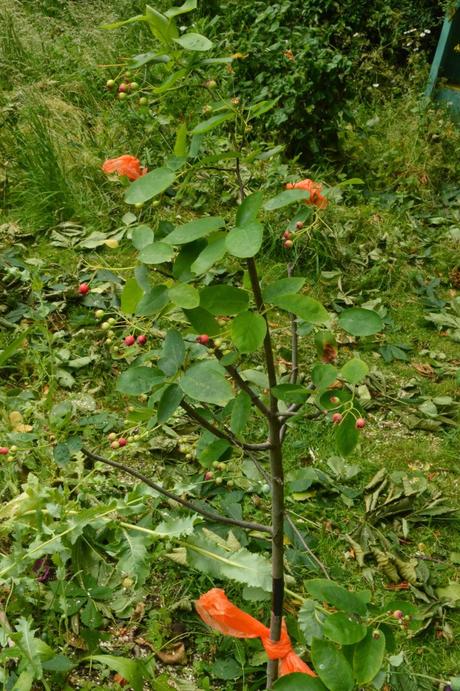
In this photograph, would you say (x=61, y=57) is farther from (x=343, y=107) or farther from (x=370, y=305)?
(x=370, y=305)

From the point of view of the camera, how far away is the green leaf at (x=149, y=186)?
117 centimetres

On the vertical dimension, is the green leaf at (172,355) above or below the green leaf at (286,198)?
below

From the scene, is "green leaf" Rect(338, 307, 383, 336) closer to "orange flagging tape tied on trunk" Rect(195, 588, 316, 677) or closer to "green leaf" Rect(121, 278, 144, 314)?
"green leaf" Rect(121, 278, 144, 314)

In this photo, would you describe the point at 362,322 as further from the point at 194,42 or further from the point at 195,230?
the point at 194,42

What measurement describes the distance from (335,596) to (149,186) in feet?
2.50

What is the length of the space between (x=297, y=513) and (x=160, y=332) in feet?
3.43

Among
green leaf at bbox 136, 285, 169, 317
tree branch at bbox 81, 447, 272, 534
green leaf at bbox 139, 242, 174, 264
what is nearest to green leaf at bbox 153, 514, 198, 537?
tree branch at bbox 81, 447, 272, 534

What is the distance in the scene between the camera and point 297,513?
249 cm

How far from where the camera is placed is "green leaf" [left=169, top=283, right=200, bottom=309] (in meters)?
1.18

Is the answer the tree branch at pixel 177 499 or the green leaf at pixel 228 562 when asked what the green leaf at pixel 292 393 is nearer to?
the tree branch at pixel 177 499

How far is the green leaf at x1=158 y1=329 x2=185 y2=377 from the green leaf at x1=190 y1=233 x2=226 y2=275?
0.22 meters

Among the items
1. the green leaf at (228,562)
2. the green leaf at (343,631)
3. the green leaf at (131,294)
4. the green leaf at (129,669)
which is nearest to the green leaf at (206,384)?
the green leaf at (131,294)

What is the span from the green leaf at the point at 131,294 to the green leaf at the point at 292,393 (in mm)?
296

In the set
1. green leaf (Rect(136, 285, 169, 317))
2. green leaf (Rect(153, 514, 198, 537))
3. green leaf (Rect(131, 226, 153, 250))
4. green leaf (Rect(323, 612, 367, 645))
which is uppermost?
green leaf (Rect(131, 226, 153, 250))
